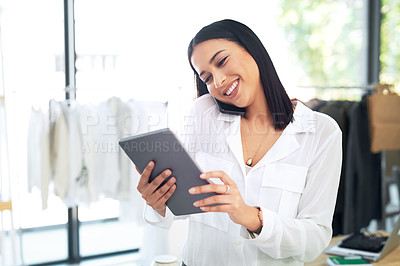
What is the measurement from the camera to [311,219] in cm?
119

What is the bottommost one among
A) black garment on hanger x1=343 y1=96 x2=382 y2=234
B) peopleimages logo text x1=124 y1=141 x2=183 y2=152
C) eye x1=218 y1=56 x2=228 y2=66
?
black garment on hanger x1=343 y1=96 x2=382 y2=234

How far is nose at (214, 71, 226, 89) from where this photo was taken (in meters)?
1.26

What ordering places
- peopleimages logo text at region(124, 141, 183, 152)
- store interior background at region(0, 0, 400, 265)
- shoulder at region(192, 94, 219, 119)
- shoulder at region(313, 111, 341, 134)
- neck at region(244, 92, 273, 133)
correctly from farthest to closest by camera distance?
store interior background at region(0, 0, 400, 265) < shoulder at region(192, 94, 219, 119) < neck at region(244, 92, 273, 133) < shoulder at region(313, 111, 341, 134) < peopleimages logo text at region(124, 141, 183, 152)

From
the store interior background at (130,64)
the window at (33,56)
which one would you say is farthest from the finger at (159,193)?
the window at (33,56)

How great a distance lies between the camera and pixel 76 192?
270cm

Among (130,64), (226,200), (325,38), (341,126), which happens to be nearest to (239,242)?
(226,200)

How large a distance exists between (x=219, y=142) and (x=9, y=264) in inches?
92.6

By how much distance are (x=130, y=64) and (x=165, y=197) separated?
7.91 feet

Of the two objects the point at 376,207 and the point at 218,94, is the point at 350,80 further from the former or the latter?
the point at 218,94

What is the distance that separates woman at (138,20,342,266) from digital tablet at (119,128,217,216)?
0.04 meters

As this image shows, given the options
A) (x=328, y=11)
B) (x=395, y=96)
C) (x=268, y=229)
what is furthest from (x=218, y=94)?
(x=328, y=11)

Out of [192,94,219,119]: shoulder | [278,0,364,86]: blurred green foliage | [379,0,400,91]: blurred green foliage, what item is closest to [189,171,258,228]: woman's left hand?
[192,94,219,119]: shoulder

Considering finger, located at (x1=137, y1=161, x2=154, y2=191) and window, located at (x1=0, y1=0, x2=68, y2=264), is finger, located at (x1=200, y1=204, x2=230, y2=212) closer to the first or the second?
finger, located at (x1=137, y1=161, x2=154, y2=191)

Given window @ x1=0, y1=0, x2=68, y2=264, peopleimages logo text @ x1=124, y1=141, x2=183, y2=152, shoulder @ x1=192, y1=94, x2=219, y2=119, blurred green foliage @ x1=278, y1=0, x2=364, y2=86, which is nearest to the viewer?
peopleimages logo text @ x1=124, y1=141, x2=183, y2=152
